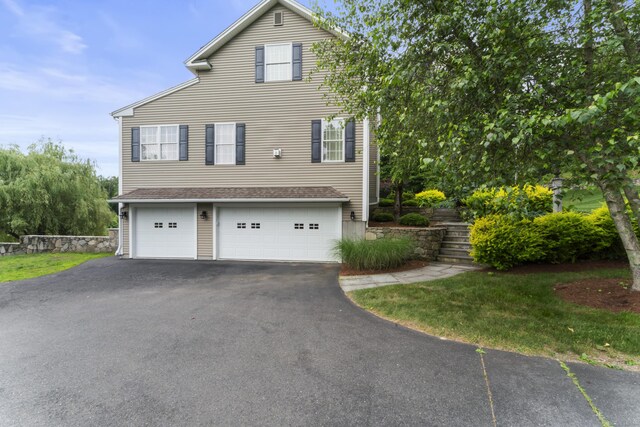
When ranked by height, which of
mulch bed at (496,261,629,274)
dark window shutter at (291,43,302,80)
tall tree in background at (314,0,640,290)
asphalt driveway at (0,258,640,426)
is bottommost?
Answer: asphalt driveway at (0,258,640,426)

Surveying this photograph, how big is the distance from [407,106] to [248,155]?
22.6 feet

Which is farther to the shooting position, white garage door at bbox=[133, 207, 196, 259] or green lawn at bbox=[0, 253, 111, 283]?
white garage door at bbox=[133, 207, 196, 259]

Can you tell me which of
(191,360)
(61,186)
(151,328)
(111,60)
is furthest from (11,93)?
(191,360)

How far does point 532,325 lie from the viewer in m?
4.09

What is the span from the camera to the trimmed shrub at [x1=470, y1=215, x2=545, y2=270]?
6949mm

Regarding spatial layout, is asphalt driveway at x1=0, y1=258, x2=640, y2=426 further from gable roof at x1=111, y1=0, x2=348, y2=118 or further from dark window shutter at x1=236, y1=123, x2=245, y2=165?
gable roof at x1=111, y1=0, x2=348, y2=118

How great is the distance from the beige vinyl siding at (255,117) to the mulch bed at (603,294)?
5799mm

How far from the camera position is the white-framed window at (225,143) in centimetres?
1053

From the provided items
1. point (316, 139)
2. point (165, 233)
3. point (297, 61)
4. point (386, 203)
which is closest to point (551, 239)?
point (316, 139)

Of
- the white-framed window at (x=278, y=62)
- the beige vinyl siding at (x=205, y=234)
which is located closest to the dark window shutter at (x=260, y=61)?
the white-framed window at (x=278, y=62)

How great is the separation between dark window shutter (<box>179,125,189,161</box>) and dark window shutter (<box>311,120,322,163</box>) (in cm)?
487

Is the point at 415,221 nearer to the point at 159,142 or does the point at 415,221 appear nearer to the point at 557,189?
the point at 557,189

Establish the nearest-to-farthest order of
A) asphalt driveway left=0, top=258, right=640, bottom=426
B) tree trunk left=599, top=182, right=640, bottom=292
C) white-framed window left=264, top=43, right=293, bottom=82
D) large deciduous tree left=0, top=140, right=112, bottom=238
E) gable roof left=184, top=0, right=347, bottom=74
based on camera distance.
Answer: asphalt driveway left=0, top=258, right=640, bottom=426 → tree trunk left=599, top=182, right=640, bottom=292 → gable roof left=184, top=0, right=347, bottom=74 → white-framed window left=264, top=43, right=293, bottom=82 → large deciduous tree left=0, top=140, right=112, bottom=238

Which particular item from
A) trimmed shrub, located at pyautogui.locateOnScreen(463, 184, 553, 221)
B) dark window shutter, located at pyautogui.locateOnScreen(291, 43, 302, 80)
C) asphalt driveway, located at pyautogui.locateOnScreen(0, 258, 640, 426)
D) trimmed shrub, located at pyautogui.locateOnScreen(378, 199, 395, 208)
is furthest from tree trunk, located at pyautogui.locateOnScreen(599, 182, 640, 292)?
trimmed shrub, located at pyautogui.locateOnScreen(378, 199, 395, 208)
